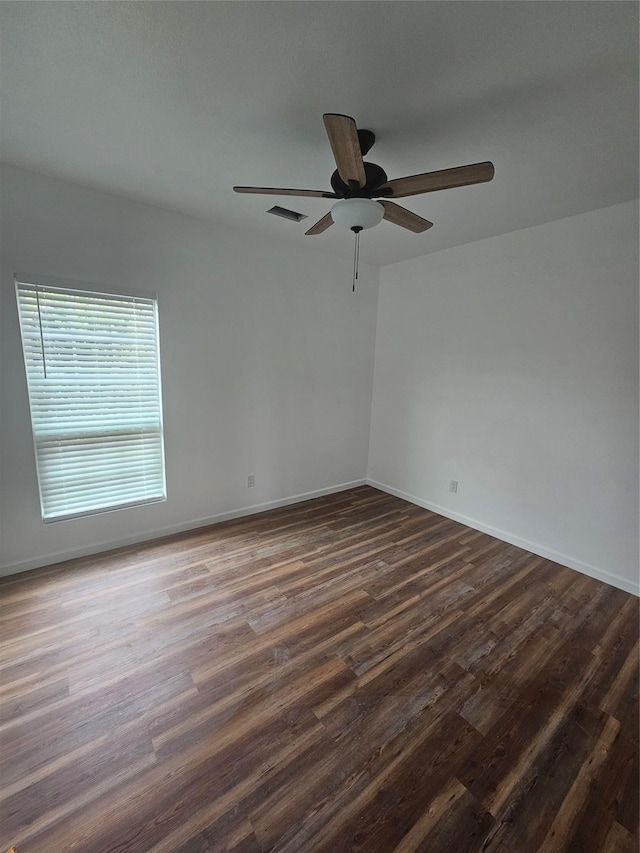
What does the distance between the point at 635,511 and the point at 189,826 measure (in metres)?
3.06

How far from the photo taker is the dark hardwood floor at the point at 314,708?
119 cm

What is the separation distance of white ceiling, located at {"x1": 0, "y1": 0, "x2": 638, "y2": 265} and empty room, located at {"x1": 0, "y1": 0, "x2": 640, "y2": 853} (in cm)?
1

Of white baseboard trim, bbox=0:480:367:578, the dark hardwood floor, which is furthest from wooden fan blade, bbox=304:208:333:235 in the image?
white baseboard trim, bbox=0:480:367:578

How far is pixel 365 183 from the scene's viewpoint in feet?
5.30

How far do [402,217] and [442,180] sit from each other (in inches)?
16.5

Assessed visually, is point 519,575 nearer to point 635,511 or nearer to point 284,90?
point 635,511

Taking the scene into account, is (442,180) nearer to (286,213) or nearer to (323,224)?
(323,224)

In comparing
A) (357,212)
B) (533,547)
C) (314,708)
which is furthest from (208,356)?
(533,547)

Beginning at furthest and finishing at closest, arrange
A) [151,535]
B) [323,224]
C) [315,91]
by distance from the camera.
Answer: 1. [151,535]
2. [323,224]
3. [315,91]

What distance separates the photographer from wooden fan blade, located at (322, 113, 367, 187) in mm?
1210

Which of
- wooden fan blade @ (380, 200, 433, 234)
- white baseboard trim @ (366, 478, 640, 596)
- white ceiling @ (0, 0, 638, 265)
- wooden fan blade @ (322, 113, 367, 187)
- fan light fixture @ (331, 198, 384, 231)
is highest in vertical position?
white ceiling @ (0, 0, 638, 265)

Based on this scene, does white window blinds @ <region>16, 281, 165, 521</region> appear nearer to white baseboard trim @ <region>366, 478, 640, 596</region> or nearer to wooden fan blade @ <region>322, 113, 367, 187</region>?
wooden fan blade @ <region>322, 113, 367, 187</region>

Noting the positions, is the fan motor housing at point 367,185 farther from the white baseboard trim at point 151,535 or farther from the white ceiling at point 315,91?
the white baseboard trim at point 151,535

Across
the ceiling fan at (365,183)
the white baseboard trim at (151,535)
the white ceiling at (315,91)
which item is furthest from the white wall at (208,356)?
the ceiling fan at (365,183)
